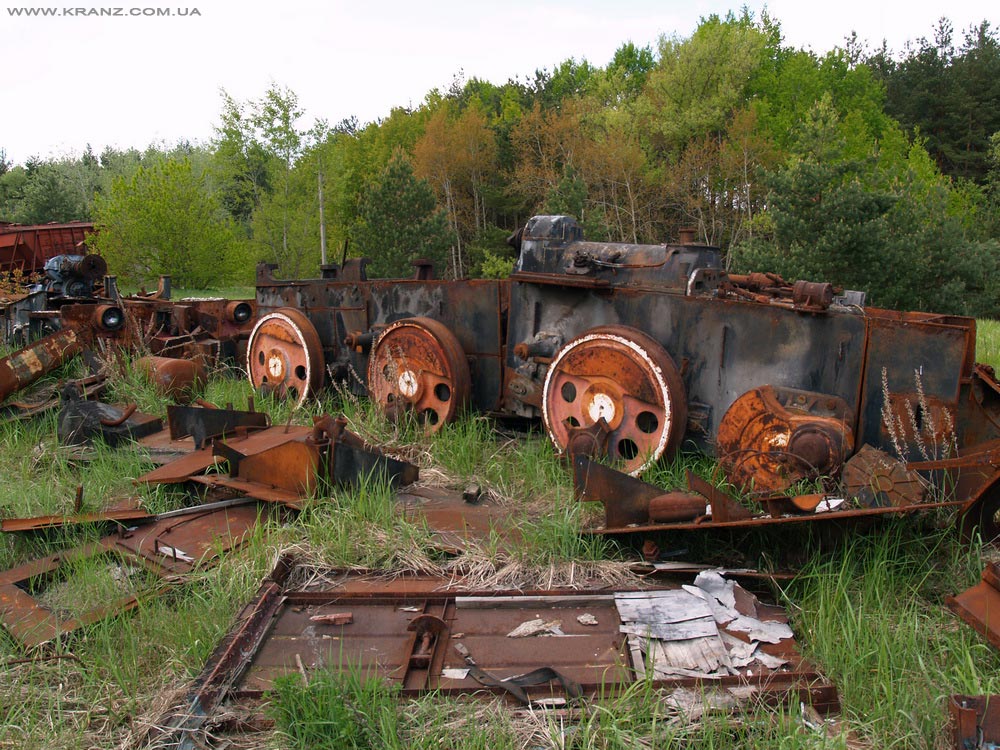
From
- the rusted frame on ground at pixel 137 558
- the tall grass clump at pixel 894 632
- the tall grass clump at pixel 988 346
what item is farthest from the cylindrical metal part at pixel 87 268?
the tall grass clump at pixel 988 346

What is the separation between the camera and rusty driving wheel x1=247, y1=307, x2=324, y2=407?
285 inches

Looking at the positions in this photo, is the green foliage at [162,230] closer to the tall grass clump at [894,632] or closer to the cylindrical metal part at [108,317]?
the cylindrical metal part at [108,317]

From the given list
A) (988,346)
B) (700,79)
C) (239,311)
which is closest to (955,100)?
(700,79)

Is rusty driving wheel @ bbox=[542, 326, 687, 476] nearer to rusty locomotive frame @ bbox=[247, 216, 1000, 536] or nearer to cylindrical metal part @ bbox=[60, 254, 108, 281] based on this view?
rusty locomotive frame @ bbox=[247, 216, 1000, 536]

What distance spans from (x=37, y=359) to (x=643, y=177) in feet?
90.5

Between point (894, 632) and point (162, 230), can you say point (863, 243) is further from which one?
point (162, 230)

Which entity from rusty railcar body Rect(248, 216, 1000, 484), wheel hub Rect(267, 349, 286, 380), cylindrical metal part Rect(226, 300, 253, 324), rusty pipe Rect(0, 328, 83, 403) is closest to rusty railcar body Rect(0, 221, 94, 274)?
cylindrical metal part Rect(226, 300, 253, 324)

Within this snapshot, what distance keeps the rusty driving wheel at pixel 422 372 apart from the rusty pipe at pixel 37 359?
368 centimetres

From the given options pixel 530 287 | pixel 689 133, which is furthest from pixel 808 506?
pixel 689 133

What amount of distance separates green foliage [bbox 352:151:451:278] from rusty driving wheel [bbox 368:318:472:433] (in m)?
15.4

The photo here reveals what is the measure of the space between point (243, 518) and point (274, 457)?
15.6 inches

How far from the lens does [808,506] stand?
3.54 meters

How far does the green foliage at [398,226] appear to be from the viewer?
71.4ft

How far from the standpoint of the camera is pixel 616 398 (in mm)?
5047
